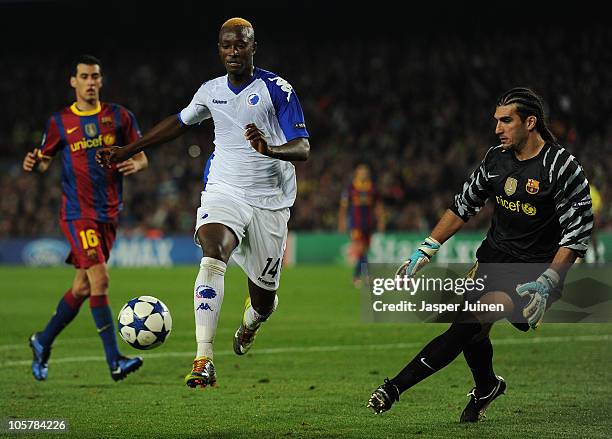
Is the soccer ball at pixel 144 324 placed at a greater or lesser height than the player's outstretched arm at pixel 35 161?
lesser

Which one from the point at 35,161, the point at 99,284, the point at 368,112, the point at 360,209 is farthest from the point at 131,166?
the point at 368,112

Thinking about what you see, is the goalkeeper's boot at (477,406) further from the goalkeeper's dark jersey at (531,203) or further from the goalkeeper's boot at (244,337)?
the goalkeeper's boot at (244,337)

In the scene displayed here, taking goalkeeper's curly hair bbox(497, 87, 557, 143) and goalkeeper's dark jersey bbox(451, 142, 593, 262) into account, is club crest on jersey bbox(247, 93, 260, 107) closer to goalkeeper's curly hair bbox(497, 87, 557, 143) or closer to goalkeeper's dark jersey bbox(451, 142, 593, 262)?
goalkeeper's dark jersey bbox(451, 142, 593, 262)

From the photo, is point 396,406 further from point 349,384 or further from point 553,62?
point 553,62

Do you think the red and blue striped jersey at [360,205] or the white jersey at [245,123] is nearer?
the white jersey at [245,123]

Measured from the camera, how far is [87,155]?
915cm

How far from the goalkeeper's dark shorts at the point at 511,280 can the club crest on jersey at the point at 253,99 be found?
6.49ft

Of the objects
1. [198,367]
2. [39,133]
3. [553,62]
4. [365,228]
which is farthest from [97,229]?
[39,133]

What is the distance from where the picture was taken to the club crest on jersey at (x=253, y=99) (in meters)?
7.34

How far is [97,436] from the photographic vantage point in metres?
6.20

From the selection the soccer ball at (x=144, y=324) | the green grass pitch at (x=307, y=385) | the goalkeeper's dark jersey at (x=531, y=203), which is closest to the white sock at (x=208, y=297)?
the green grass pitch at (x=307, y=385)

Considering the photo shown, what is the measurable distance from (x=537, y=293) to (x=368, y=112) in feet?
90.6

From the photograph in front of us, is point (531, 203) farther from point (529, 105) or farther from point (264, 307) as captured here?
point (264, 307)

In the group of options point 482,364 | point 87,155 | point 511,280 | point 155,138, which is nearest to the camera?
point 511,280
